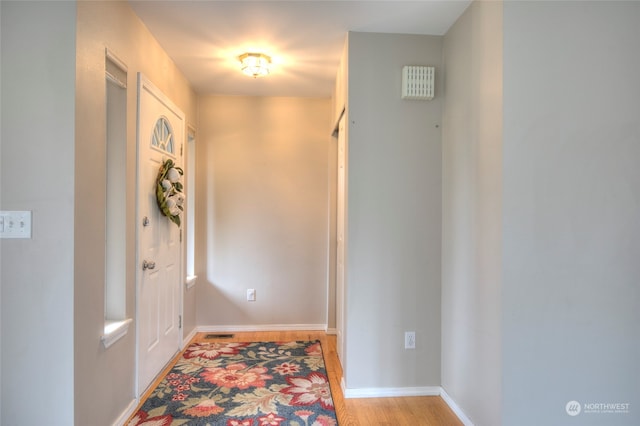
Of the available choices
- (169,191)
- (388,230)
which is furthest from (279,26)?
(388,230)

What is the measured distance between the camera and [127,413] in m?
2.12

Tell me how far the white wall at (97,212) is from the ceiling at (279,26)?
1.00 feet

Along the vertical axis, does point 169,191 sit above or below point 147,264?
above

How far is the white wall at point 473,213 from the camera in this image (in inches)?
70.7

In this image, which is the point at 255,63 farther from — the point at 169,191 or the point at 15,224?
the point at 15,224

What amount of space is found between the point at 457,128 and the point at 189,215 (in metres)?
2.63

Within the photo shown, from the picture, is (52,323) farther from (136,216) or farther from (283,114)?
(283,114)

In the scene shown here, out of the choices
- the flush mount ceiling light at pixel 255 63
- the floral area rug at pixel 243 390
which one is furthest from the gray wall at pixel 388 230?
the flush mount ceiling light at pixel 255 63

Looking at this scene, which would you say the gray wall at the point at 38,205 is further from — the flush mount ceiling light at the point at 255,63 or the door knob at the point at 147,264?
the flush mount ceiling light at the point at 255,63

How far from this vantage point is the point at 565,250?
173cm

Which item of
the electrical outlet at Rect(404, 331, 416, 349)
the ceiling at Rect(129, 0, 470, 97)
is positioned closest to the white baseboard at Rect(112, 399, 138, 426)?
the electrical outlet at Rect(404, 331, 416, 349)

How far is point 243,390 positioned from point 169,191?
1.51 m

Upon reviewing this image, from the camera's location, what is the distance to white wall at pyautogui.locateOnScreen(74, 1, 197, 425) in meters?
1.63

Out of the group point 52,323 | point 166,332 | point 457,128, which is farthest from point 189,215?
point 457,128
